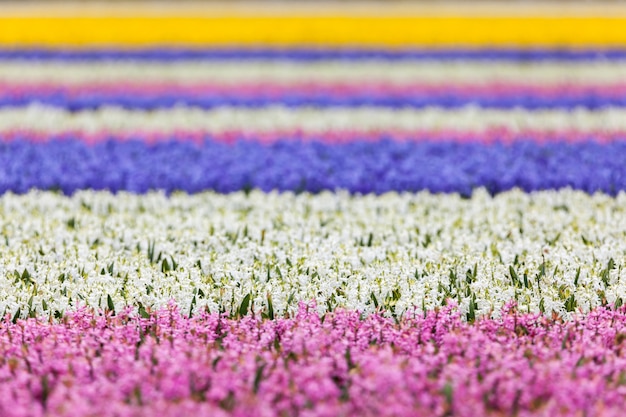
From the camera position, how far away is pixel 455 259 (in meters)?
6.39

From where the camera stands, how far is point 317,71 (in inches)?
587

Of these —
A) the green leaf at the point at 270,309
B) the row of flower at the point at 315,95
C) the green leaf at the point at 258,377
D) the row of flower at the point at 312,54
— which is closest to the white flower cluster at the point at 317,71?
the row of flower at the point at 312,54

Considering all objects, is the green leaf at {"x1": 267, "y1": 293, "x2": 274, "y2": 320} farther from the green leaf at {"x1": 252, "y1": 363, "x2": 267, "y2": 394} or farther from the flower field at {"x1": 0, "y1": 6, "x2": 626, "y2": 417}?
the green leaf at {"x1": 252, "y1": 363, "x2": 267, "y2": 394}

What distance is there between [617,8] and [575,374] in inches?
884

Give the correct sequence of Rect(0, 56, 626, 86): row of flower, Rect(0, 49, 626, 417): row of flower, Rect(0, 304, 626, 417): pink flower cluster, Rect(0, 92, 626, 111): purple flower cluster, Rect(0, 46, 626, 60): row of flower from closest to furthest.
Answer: Rect(0, 304, 626, 417): pink flower cluster
Rect(0, 49, 626, 417): row of flower
Rect(0, 92, 626, 111): purple flower cluster
Rect(0, 56, 626, 86): row of flower
Rect(0, 46, 626, 60): row of flower

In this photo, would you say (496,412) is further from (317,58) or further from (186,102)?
(317,58)

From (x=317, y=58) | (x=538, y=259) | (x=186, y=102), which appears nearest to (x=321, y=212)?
(x=538, y=259)

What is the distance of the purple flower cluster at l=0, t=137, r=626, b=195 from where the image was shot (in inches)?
343

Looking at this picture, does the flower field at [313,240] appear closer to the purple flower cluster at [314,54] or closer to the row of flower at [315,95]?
the row of flower at [315,95]

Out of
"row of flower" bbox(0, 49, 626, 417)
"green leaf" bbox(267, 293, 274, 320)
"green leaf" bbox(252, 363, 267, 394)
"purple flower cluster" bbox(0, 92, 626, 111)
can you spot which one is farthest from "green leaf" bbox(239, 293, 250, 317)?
"purple flower cluster" bbox(0, 92, 626, 111)

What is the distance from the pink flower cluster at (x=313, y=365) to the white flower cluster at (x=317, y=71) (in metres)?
9.11

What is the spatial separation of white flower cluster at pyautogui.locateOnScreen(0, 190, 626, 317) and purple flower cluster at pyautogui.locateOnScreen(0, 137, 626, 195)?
0.37 metres

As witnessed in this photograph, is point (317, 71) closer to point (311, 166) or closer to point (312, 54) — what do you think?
point (312, 54)

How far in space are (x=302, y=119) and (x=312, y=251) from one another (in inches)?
204
